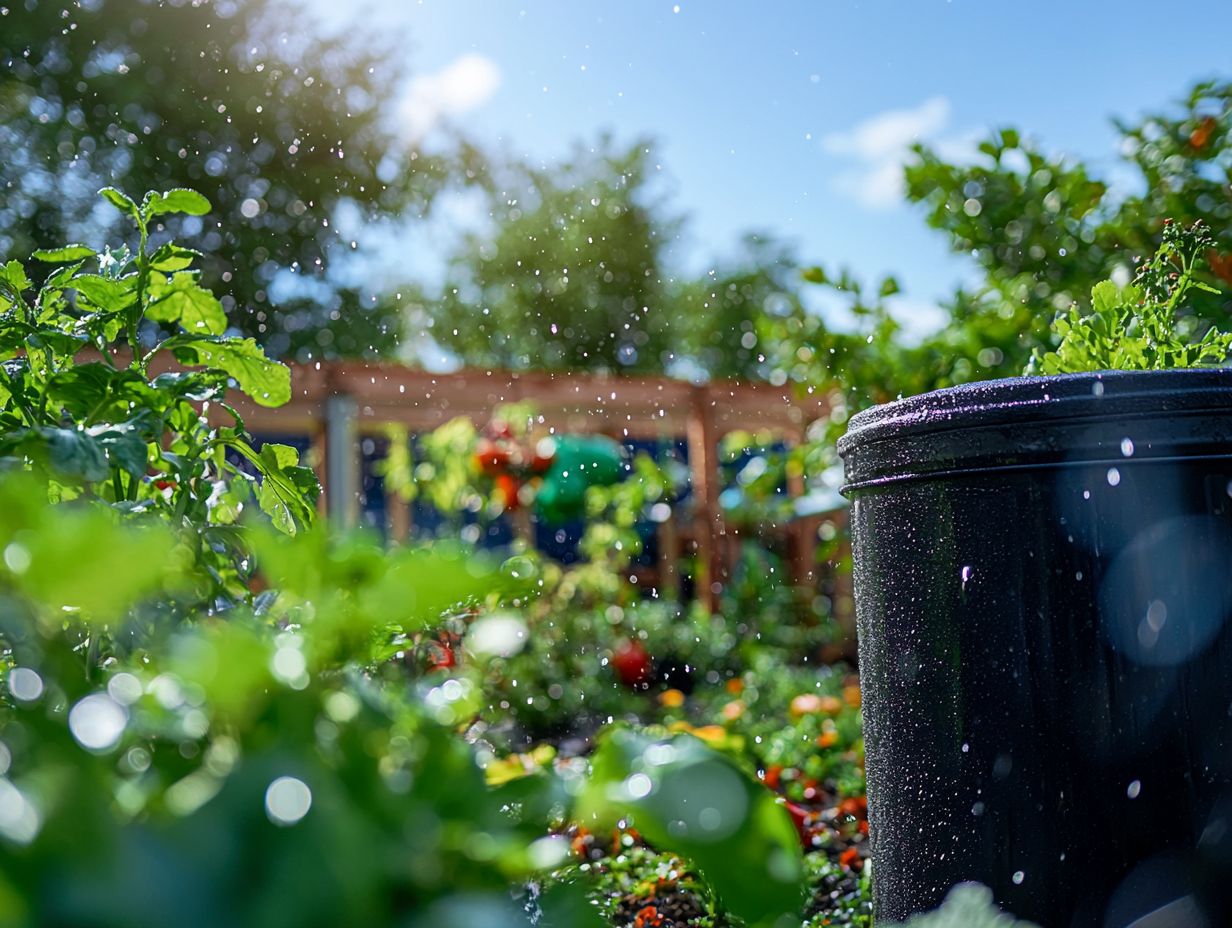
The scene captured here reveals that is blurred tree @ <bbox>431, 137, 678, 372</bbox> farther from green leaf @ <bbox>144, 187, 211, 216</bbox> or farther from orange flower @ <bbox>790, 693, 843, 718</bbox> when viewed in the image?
green leaf @ <bbox>144, 187, 211, 216</bbox>

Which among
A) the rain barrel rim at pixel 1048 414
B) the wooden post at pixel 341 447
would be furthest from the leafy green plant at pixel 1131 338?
the wooden post at pixel 341 447

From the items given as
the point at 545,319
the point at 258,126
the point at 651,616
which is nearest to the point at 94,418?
the point at 651,616

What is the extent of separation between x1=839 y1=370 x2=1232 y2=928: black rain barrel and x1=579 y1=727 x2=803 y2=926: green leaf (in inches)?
35.1

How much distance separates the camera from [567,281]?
→ 101ft

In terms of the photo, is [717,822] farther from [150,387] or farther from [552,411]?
[552,411]

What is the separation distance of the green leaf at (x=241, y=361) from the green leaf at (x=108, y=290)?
7 cm

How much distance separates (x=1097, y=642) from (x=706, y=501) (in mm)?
6086

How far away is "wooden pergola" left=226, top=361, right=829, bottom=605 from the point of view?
21.1ft

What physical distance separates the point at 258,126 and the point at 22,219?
3.94 metres

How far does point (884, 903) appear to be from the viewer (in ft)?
5.06

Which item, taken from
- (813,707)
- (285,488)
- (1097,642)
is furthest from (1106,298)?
(813,707)

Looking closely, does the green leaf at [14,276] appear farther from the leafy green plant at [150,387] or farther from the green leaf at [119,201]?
the green leaf at [119,201]

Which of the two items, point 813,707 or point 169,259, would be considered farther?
point 813,707

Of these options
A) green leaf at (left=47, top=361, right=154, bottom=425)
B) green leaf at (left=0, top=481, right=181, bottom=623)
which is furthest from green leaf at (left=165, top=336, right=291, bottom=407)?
green leaf at (left=0, top=481, right=181, bottom=623)
